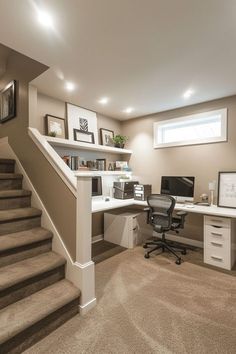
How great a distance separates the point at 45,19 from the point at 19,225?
1964mm

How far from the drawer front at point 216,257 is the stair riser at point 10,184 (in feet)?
9.09

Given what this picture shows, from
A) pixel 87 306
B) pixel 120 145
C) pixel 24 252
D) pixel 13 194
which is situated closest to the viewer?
pixel 87 306

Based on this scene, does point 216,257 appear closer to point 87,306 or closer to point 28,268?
point 87,306

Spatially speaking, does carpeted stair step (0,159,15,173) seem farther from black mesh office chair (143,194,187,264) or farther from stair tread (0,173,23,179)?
black mesh office chair (143,194,187,264)

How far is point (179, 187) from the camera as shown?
3461 millimetres

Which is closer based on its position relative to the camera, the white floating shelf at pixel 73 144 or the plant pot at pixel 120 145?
the white floating shelf at pixel 73 144

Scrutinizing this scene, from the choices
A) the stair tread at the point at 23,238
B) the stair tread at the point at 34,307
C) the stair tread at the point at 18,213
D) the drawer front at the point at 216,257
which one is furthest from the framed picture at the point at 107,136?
the stair tread at the point at 34,307

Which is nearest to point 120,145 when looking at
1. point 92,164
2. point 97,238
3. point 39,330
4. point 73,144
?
point 92,164

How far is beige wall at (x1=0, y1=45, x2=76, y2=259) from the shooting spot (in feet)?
6.54

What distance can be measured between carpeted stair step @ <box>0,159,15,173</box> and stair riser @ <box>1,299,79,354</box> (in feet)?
6.74

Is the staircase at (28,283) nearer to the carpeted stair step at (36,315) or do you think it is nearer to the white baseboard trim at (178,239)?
the carpeted stair step at (36,315)

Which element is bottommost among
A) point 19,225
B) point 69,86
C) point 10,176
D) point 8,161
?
point 19,225

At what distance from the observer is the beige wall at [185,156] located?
3172 mm

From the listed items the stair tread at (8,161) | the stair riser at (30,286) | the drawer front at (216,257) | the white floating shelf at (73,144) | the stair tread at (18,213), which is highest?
the white floating shelf at (73,144)
